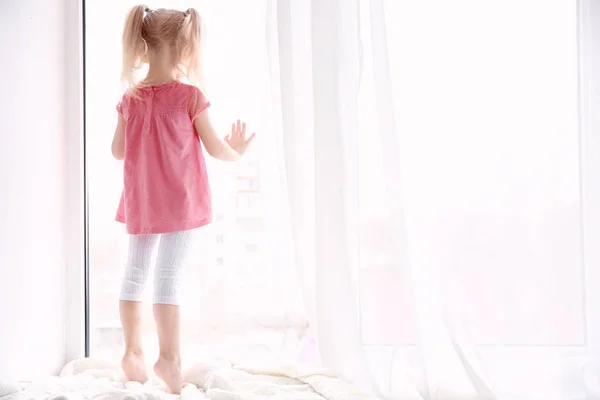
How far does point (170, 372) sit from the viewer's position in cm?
129

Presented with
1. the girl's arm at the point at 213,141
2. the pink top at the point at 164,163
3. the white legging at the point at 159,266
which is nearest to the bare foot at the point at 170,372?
the white legging at the point at 159,266

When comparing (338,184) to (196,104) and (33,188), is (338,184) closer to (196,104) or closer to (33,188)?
(196,104)

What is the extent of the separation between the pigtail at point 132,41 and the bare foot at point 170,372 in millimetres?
652

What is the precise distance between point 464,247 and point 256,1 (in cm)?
83

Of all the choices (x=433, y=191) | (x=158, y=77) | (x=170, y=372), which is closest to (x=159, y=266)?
(x=170, y=372)

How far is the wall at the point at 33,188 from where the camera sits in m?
1.24

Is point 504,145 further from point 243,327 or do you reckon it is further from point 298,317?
point 243,327

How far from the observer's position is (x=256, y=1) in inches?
59.0

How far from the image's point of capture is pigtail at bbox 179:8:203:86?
1374mm

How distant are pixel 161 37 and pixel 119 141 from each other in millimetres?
275

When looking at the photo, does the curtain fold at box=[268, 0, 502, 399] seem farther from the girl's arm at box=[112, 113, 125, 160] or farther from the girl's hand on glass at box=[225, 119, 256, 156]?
the girl's arm at box=[112, 113, 125, 160]

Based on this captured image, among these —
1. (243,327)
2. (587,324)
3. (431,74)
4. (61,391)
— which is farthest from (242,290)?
(587,324)

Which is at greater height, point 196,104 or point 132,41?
point 132,41

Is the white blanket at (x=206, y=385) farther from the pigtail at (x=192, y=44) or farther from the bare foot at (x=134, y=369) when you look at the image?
the pigtail at (x=192, y=44)
